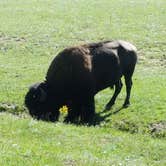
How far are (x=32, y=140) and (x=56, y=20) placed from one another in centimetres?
2595

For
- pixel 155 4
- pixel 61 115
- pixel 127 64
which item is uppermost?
pixel 127 64

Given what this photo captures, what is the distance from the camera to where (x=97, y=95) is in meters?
18.8

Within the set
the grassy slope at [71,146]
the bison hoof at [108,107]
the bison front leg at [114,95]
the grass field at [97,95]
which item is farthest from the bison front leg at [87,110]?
the grassy slope at [71,146]

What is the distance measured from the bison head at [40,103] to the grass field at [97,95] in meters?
0.48

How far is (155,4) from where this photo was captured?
44.8 m

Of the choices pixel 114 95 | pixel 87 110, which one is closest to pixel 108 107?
pixel 114 95

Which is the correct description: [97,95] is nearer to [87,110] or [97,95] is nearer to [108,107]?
[108,107]

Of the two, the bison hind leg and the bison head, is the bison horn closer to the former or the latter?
the bison head

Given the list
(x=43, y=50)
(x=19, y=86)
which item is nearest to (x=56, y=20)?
(x=43, y=50)

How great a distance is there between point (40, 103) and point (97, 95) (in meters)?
3.29

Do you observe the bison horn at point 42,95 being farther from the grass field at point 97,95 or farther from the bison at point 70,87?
the grass field at point 97,95

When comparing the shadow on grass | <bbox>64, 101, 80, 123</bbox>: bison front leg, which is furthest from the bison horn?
the shadow on grass

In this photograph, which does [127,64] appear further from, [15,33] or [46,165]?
[15,33]

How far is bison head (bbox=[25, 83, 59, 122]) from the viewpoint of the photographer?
15844 millimetres
